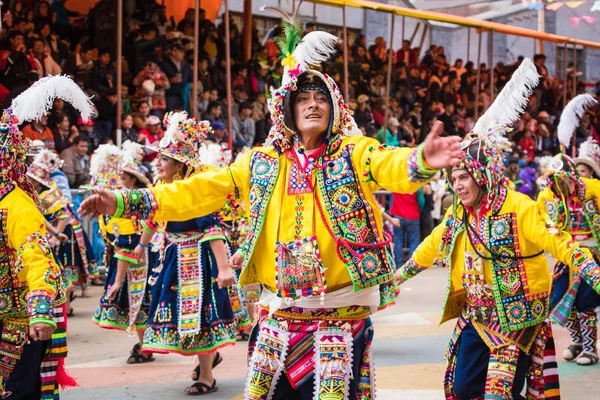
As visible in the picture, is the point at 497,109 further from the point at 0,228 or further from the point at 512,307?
the point at 0,228

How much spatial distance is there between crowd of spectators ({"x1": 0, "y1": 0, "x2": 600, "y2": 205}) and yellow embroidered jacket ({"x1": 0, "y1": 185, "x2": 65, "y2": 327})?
17.8ft

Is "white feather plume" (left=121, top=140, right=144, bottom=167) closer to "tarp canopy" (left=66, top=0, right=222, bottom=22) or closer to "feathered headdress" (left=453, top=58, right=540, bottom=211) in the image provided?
"feathered headdress" (left=453, top=58, right=540, bottom=211)

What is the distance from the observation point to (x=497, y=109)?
229 inches

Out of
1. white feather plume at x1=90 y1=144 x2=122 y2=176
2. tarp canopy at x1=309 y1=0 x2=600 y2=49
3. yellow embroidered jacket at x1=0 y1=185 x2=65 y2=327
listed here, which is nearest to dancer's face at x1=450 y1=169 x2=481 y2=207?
yellow embroidered jacket at x1=0 y1=185 x2=65 y2=327

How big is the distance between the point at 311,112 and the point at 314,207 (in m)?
0.48

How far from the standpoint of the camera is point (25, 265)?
490 cm

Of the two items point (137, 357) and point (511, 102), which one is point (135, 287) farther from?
point (511, 102)

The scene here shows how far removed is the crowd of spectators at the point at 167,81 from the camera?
13.4 meters

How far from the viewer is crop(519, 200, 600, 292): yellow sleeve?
533 cm

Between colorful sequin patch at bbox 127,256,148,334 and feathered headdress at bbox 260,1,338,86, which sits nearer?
feathered headdress at bbox 260,1,338,86

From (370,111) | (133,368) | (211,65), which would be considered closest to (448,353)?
(133,368)

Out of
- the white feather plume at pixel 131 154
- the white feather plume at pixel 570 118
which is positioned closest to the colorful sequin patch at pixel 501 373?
the white feather plume at pixel 570 118

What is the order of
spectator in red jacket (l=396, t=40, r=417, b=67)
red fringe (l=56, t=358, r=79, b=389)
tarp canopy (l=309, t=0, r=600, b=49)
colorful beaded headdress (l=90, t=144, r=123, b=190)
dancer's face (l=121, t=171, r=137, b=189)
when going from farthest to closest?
spectator in red jacket (l=396, t=40, r=417, b=67), tarp canopy (l=309, t=0, r=600, b=49), colorful beaded headdress (l=90, t=144, r=123, b=190), dancer's face (l=121, t=171, r=137, b=189), red fringe (l=56, t=358, r=79, b=389)

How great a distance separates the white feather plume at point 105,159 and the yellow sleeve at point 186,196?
19.9 ft
